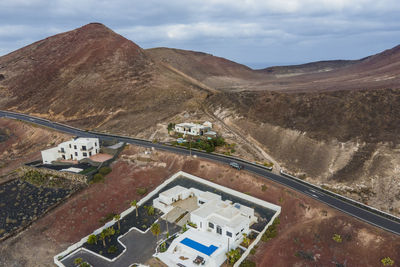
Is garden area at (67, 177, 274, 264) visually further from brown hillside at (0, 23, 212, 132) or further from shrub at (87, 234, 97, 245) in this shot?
brown hillside at (0, 23, 212, 132)

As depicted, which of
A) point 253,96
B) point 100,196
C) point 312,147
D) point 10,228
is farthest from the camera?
point 253,96

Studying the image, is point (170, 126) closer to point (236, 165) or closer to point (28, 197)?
point (236, 165)

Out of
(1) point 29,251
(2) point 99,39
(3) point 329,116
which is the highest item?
(2) point 99,39

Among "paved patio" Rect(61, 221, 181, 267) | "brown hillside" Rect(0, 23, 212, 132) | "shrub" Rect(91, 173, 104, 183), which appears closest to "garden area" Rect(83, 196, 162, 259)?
"paved patio" Rect(61, 221, 181, 267)

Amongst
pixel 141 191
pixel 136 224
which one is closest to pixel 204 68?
pixel 141 191

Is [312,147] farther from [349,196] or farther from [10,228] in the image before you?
[10,228]

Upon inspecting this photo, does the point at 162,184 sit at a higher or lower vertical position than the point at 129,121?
lower

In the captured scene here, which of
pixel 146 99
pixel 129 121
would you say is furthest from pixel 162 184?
pixel 146 99
